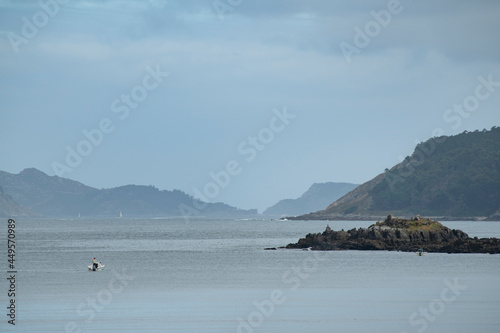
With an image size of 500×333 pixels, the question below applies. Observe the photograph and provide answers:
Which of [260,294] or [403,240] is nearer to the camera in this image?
[260,294]

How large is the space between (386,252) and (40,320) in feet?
207

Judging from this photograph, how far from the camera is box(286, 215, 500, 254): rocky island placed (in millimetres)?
96562

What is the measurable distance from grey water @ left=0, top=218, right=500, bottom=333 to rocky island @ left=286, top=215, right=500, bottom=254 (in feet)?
24.8

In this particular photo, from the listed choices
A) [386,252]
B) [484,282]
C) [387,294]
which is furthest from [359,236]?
Result: [387,294]

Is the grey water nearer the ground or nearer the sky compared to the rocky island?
nearer the ground

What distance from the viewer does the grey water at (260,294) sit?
1538 inches

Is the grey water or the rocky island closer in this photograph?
the grey water

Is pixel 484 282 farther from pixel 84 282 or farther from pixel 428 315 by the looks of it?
pixel 84 282

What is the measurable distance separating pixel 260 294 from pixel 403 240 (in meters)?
53.1

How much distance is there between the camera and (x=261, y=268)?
74688mm

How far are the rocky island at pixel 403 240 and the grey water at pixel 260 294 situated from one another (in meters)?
7.55

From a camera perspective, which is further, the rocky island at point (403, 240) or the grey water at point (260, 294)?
the rocky island at point (403, 240)

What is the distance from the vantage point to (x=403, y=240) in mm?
102125

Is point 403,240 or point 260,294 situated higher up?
point 403,240
